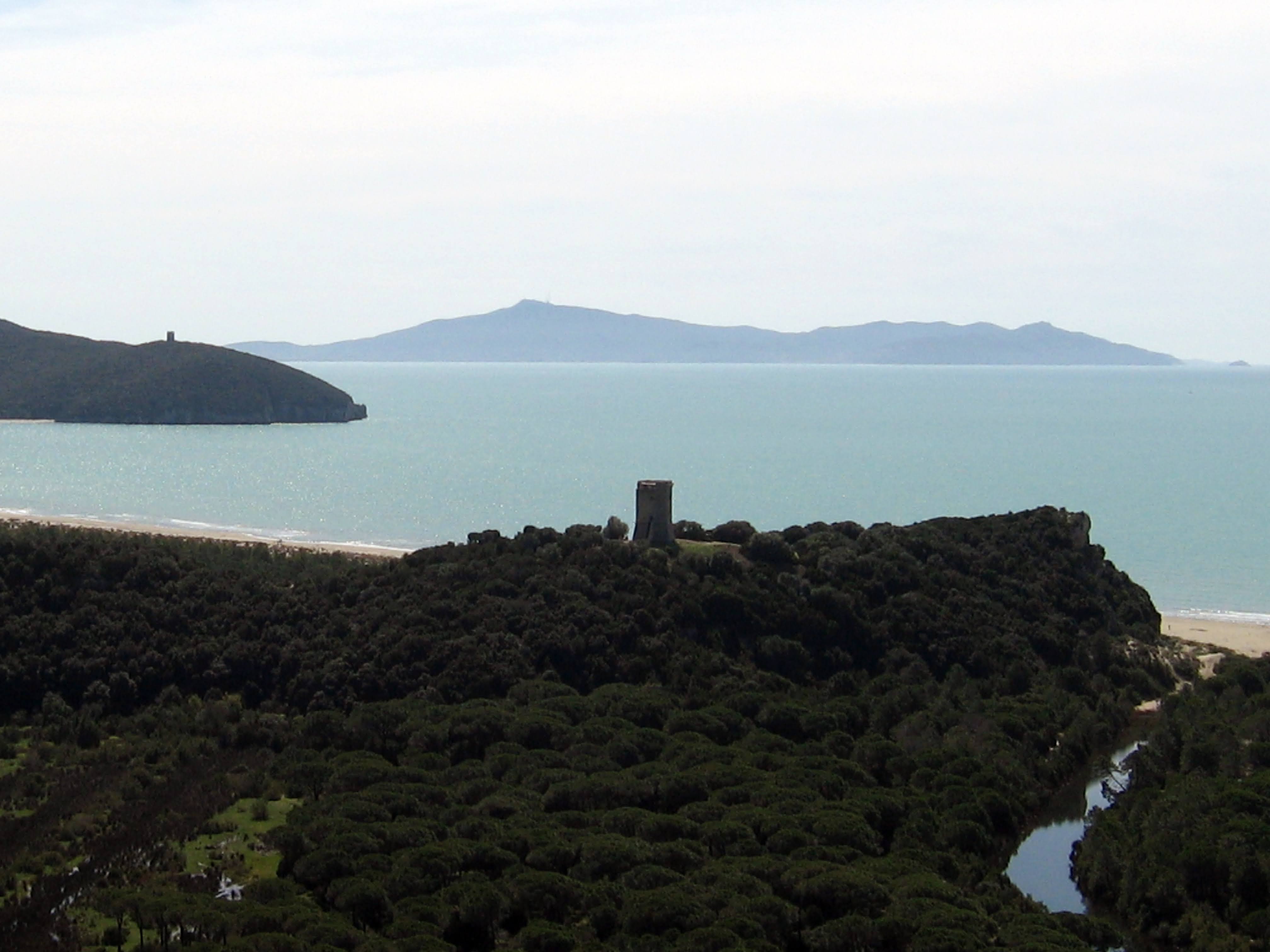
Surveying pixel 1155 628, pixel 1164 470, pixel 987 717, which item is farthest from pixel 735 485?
pixel 987 717

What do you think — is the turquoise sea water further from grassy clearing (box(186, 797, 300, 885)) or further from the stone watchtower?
grassy clearing (box(186, 797, 300, 885))

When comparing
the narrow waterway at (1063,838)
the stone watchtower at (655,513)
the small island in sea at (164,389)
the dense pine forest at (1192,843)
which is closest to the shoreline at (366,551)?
the stone watchtower at (655,513)

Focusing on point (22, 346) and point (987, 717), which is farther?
point (22, 346)

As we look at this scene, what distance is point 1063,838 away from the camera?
28.5 meters

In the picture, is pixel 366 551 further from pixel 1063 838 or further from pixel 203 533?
pixel 1063 838

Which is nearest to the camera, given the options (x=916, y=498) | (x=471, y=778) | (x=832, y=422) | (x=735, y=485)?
(x=471, y=778)

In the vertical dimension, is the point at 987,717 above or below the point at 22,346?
below

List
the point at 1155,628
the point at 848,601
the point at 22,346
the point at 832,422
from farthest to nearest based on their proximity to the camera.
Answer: the point at 22,346, the point at 832,422, the point at 1155,628, the point at 848,601

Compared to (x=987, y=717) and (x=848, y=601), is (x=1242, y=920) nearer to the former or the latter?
(x=987, y=717)

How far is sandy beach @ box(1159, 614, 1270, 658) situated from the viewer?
4538 centimetres

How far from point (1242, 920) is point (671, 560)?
19669 millimetres

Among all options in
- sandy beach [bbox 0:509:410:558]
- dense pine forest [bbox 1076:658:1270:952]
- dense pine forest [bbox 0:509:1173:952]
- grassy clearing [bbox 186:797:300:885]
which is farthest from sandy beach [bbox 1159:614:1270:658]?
grassy clearing [bbox 186:797:300:885]

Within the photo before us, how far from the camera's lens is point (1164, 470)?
10062 centimetres

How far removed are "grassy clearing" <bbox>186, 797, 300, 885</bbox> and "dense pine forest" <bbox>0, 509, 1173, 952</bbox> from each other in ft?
0.25
